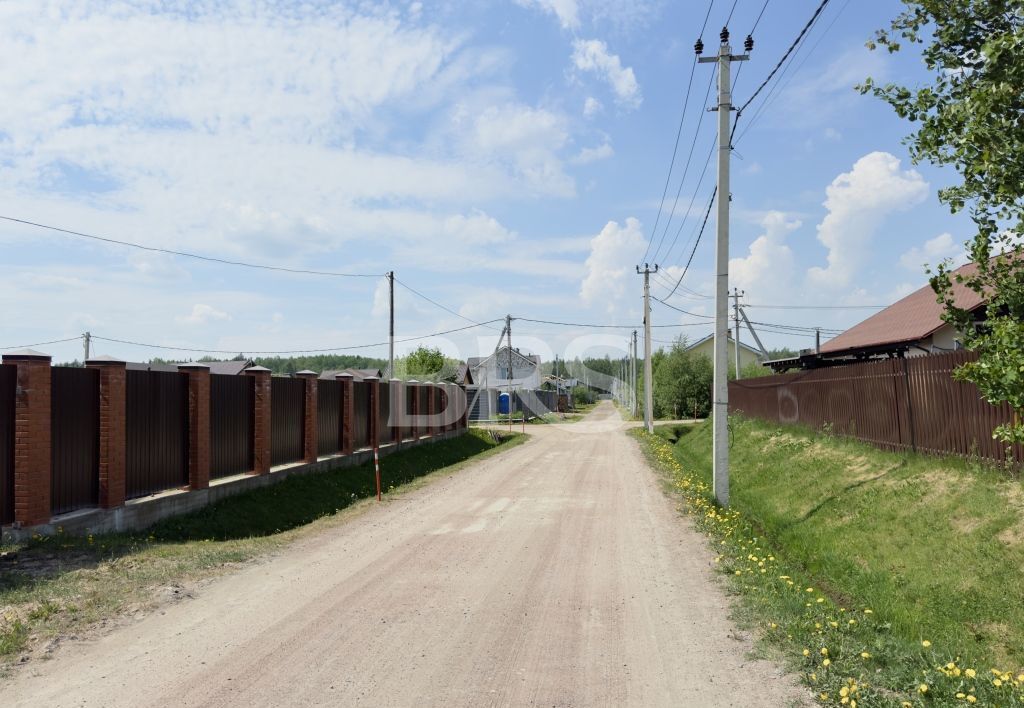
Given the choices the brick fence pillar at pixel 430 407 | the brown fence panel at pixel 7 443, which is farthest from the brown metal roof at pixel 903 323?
the brown fence panel at pixel 7 443

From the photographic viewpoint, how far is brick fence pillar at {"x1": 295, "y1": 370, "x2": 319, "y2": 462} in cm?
1727

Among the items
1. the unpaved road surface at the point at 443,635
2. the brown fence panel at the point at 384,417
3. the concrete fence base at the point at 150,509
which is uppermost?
the brown fence panel at the point at 384,417

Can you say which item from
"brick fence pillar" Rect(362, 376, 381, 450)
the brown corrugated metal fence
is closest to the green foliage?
the brown corrugated metal fence

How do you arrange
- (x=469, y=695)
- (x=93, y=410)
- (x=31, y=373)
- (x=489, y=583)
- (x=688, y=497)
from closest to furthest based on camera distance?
(x=469, y=695), (x=489, y=583), (x=31, y=373), (x=93, y=410), (x=688, y=497)

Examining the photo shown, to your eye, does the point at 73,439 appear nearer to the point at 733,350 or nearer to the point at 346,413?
the point at 346,413

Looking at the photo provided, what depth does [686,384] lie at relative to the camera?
50438 mm

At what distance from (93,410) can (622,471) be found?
13.0 metres

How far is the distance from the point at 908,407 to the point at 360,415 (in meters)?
14.5

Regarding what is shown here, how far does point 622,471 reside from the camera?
63.6 ft

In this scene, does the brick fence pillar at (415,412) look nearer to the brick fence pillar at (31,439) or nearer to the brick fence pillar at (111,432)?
the brick fence pillar at (111,432)

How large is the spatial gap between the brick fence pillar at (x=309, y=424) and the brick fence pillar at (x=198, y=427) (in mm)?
4472

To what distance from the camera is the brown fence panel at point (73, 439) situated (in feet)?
31.9

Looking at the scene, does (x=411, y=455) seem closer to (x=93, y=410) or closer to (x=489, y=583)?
(x=93, y=410)

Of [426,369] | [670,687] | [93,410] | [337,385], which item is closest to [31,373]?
[93,410]
